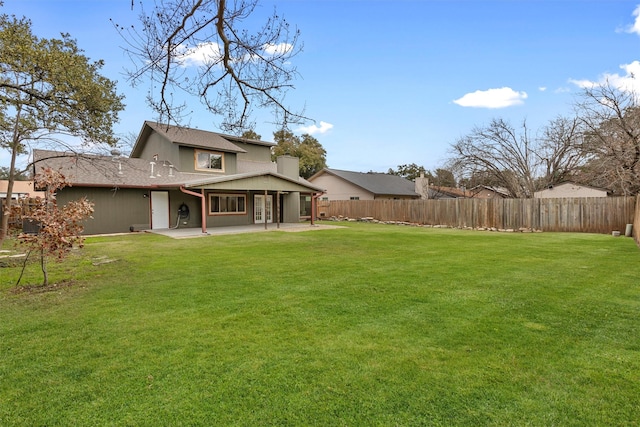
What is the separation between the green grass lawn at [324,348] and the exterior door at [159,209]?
396 inches

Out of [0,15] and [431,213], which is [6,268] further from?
[431,213]

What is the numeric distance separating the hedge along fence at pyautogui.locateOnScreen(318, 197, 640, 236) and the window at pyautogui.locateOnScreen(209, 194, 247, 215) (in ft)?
29.8

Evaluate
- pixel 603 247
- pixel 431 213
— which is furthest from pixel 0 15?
pixel 431 213

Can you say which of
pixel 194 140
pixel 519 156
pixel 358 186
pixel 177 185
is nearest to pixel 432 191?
pixel 358 186

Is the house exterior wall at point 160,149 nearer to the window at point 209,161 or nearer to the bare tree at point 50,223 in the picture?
the window at point 209,161

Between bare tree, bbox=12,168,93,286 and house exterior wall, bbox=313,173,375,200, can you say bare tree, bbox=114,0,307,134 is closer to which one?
bare tree, bbox=12,168,93,286

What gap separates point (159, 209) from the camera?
16438 millimetres

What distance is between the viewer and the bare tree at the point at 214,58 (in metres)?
4.59

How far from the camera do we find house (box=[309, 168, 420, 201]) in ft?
93.2

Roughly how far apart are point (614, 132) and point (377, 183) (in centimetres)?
1728

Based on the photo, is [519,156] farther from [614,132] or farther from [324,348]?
[324,348]

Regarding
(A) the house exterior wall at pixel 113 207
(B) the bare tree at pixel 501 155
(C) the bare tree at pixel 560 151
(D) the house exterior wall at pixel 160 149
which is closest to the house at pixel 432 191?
(B) the bare tree at pixel 501 155

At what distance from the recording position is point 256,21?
4867mm

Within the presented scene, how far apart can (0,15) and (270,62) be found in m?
6.96
